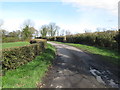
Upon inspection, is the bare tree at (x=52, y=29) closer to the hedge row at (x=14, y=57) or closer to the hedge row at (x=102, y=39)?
the hedge row at (x=102, y=39)

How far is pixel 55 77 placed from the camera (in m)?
5.25

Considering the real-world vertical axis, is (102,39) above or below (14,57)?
above

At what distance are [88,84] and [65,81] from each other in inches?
44.5

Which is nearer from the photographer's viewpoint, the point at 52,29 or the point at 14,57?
the point at 14,57

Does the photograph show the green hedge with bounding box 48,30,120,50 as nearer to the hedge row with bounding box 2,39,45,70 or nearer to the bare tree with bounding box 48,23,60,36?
the hedge row with bounding box 2,39,45,70

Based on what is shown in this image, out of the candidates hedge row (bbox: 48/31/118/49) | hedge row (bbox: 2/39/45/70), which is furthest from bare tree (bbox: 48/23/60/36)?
hedge row (bbox: 2/39/45/70)

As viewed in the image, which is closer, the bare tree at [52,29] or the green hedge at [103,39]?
the green hedge at [103,39]

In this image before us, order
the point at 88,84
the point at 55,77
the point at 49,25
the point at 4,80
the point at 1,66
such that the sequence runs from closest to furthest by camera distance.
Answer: the point at 4,80, the point at 88,84, the point at 1,66, the point at 55,77, the point at 49,25

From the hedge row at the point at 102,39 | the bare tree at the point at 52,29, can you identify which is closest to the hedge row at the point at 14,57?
the hedge row at the point at 102,39

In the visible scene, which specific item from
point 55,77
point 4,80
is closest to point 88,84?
point 55,77

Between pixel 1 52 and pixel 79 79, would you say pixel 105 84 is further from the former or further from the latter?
pixel 1 52

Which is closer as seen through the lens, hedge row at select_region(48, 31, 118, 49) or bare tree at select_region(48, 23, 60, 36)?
hedge row at select_region(48, 31, 118, 49)

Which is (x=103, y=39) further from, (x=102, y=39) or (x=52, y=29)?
(x=52, y=29)

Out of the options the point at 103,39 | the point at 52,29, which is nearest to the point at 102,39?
the point at 103,39
